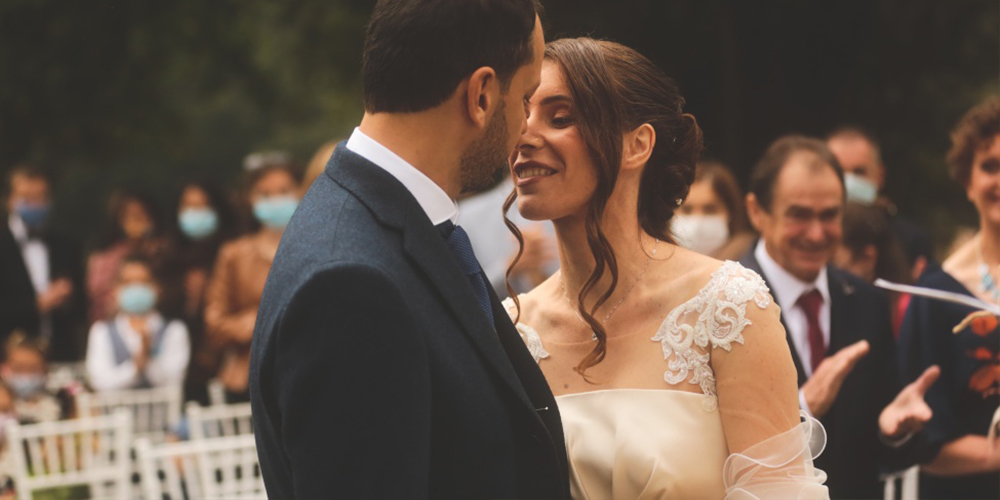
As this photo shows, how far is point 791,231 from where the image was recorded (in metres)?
5.02

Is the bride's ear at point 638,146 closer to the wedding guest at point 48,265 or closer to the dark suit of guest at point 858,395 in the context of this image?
the dark suit of guest at point 858,395

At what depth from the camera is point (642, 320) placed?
3.39 m

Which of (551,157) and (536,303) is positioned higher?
(551,157)

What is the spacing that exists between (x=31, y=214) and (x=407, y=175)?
869 cm

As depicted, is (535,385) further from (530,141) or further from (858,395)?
(858,395)

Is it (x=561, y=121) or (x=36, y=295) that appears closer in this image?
(x=561, y=121)

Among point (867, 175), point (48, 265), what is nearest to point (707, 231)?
point (867, 175)

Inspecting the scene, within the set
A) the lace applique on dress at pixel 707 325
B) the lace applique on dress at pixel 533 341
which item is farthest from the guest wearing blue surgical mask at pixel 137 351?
the lace applique on dress at pixel 707 325

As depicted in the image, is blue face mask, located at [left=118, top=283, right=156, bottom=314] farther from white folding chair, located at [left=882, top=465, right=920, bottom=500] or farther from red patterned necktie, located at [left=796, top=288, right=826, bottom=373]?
white folding chair, located at [left=882, top=465, right=920, bottom=500]

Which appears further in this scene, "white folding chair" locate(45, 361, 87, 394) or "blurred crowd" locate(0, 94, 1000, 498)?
"white folding chair" locate(45, 361, 87, 394)

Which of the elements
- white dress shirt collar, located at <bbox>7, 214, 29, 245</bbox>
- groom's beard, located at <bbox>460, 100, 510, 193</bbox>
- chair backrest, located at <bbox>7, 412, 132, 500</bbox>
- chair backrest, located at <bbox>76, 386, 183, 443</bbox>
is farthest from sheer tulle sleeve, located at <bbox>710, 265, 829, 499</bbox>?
white dress shirt collar, located at <bbox>7, 214, 29, 245</bbox>

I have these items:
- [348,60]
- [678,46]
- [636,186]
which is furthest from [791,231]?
[348,60]

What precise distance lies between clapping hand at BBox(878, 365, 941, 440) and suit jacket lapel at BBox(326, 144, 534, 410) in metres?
1.90

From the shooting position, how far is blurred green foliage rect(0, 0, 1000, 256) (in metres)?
11.4
